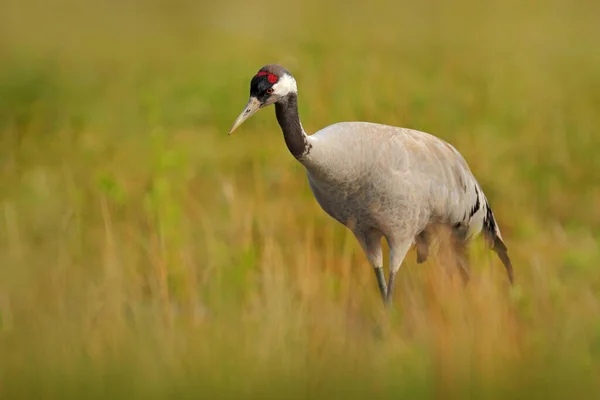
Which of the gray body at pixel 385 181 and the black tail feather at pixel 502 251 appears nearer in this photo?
the gray body at pixel 385 181

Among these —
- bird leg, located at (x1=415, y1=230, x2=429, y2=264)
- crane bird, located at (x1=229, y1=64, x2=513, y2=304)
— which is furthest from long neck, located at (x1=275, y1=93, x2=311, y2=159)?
bird leg, located at (x1=415, y1=230, x2=429, y2=264)

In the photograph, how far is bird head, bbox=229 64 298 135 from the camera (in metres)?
3.89

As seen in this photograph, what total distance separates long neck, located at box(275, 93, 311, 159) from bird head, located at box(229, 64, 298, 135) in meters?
0.03

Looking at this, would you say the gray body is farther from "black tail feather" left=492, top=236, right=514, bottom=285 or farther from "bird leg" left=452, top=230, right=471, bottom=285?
"black tail feather" left=492, top=236, right=514, bottom=285

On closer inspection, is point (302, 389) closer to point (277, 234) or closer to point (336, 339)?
point (336, 339)

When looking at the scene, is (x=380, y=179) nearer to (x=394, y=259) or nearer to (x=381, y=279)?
(x=394, y=259)

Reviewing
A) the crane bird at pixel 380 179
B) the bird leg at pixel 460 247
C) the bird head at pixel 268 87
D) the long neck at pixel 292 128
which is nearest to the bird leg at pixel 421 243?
the crane bird at pixel 380 179

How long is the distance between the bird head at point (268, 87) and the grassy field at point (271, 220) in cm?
55

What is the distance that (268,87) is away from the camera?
390 centimetres

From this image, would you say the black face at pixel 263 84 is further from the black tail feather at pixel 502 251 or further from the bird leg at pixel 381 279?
the black tail feather at pixel 502 251

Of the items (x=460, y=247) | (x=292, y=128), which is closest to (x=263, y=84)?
(x=292, y=128)

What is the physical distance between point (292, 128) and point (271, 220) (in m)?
1.28

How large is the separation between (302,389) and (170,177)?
2.43m

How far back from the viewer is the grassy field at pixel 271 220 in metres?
3.12
